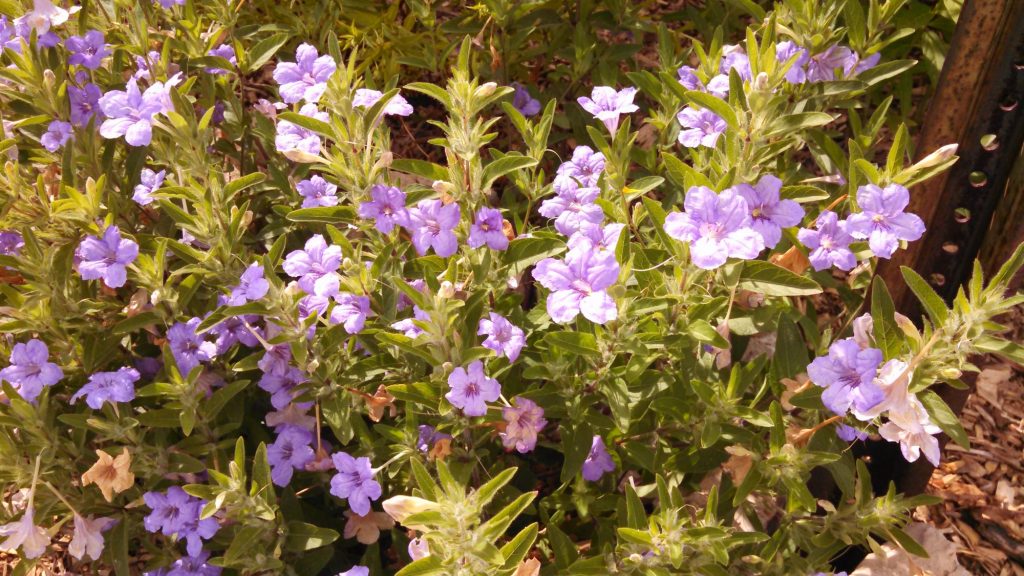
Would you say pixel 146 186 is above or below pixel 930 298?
below

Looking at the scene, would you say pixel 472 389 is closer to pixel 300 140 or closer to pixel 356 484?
pixel 356 484

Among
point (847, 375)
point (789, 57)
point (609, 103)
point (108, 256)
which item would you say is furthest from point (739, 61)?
point (108, 256)

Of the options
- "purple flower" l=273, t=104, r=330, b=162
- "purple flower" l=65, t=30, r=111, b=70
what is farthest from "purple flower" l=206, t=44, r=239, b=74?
"purple flower" l=273, t=104, r=330, b=162

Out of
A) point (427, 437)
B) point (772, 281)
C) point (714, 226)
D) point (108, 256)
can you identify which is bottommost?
point (427, 437)

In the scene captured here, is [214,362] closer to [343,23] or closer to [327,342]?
[327,342]

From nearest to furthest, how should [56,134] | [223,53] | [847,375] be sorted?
1. [847,375]
2. [56,134]
3. [223,53]

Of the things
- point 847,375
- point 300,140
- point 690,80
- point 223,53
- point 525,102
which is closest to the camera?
point 847,375

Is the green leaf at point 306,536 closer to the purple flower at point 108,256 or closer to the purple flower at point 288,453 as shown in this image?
the purple flower at point 288,453
